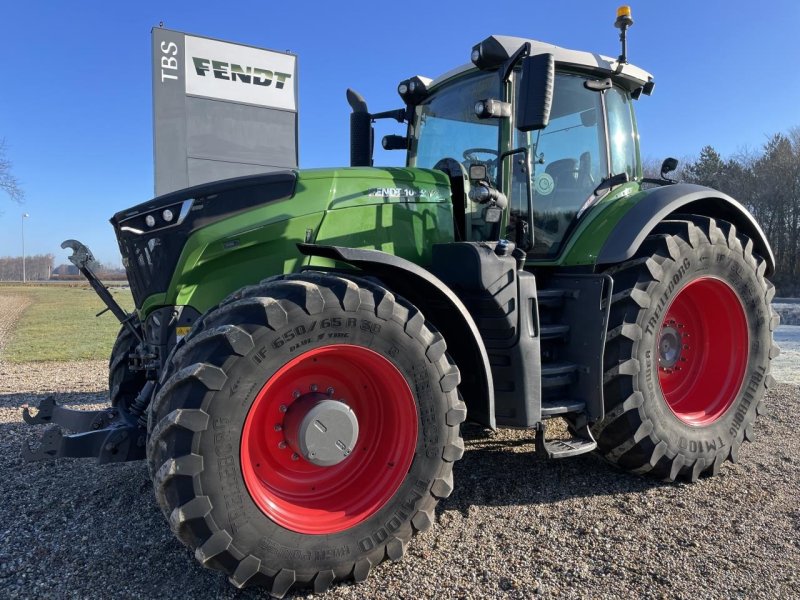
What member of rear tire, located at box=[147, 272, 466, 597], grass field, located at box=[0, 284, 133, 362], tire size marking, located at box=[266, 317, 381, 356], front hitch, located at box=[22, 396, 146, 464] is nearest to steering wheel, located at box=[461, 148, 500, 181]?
rear tire, located at box=[147, 272, 466, 597]

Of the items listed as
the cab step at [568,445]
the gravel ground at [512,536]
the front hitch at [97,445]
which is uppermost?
the front hitch at [97,445]

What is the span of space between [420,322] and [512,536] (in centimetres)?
127

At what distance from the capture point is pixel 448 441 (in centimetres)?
288

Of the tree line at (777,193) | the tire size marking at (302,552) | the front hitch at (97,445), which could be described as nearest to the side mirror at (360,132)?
the front hitch at (97,445)

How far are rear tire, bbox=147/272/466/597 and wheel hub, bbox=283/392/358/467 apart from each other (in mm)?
10

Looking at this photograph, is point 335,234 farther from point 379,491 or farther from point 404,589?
point 404,589

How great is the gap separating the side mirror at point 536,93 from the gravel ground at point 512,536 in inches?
86.3

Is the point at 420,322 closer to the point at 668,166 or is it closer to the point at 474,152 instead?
the point at 474,152

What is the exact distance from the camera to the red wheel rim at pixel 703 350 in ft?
13.9

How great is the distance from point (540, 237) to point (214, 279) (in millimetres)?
2153

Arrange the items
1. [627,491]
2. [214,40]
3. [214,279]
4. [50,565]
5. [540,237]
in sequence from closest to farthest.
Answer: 1. [50,565]
2. [214,279]
3. [627,491]
4. [540,237]
5. [214,40]

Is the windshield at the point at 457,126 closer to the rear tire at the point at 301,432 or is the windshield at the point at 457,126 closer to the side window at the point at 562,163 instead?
the side window at the point at 562,163

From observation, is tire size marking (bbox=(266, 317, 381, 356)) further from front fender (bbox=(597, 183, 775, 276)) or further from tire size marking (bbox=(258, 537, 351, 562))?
front fender (bbox=(597, 183, 775, 276))

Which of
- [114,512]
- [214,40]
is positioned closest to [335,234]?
[114,512]
